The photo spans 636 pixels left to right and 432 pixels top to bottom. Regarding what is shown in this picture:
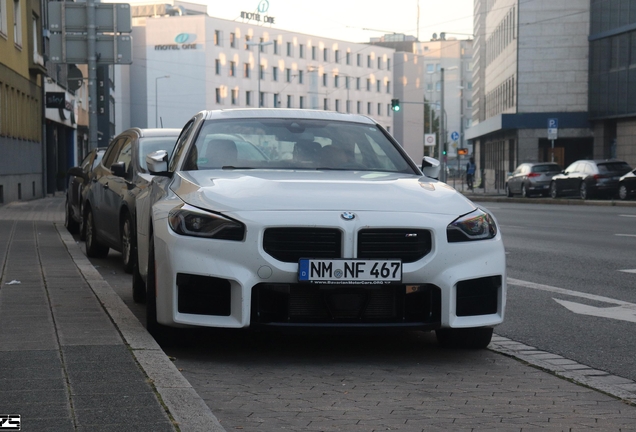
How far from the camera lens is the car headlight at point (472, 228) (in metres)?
6.09

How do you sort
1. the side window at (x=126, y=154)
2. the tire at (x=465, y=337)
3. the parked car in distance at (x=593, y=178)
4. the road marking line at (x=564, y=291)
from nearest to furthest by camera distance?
the tire at (x=465, y=337), the road marking line at (x=564, y=291), the side window at (x=126, y=154), the parked car in distance at (x=593, y=178)

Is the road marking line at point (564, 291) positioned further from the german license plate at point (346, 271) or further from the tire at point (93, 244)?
the tire at point (93, 244)

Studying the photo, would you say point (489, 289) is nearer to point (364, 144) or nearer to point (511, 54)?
point (364, 144)

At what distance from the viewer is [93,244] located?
1348cm

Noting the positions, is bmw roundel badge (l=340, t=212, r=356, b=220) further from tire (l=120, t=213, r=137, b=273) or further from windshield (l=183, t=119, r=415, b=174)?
tire (l=120, t=213, r=137, b=273)

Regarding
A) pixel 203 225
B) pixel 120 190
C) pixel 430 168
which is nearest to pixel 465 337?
pixel 430 168

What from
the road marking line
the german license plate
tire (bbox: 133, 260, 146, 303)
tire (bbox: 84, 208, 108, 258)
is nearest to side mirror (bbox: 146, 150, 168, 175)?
tire (bbox: 133, 260, 146, 303)

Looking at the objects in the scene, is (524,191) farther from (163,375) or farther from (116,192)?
(163,375)

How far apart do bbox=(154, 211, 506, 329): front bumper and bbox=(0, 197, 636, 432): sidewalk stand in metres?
0.31

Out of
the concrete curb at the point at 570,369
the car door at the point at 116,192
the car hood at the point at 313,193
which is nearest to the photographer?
the concrete curb at the point at 570,369

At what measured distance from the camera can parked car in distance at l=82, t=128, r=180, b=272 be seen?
11055mm

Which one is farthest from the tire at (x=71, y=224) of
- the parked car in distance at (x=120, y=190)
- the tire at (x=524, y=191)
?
the tire at (x=524, y=191)

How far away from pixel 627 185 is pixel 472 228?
3059 cm

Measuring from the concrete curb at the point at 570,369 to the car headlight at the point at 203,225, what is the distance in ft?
6.25
